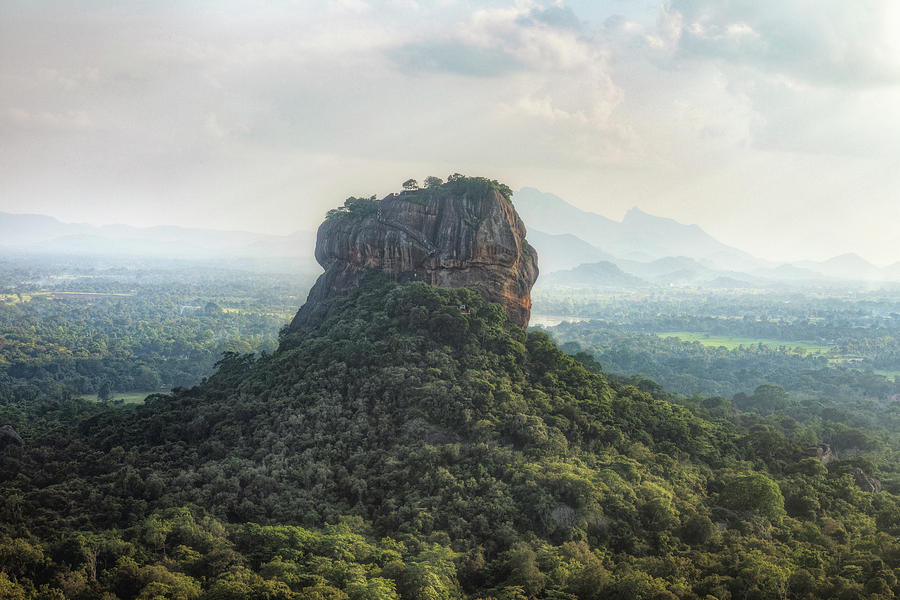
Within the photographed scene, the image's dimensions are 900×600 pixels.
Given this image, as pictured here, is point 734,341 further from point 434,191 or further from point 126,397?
point 126,397

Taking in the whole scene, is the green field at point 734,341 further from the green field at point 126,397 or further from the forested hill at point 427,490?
the green field at point 126,397

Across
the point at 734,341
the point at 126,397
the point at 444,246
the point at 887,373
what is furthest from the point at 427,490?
the point at 734,341

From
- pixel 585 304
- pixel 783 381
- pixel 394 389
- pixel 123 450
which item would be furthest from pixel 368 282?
pixel 585 304

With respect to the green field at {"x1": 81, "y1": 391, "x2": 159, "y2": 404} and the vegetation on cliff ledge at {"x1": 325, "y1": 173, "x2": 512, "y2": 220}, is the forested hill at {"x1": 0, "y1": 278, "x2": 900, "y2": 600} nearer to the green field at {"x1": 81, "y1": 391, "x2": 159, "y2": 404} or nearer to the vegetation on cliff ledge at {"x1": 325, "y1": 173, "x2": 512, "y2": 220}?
the vegetation on cliff ledge at {"x1": 325, "y1": 173, "x2": 512, "y2": 220}

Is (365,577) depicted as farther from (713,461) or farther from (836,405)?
(836,405)

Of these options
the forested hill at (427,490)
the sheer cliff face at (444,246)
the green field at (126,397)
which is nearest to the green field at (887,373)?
the forested hill at (427,490)
